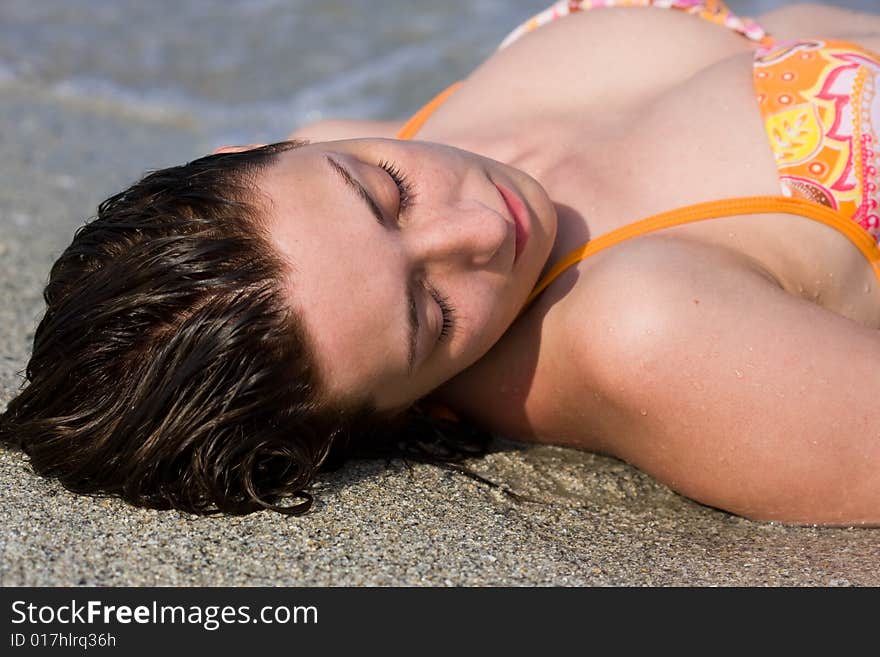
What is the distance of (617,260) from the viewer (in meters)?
2.28

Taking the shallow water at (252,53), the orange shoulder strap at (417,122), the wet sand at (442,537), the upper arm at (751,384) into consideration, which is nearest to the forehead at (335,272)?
the wet sand at (442,537)

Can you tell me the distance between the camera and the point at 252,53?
21.9 ft

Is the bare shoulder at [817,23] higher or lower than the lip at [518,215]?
higher

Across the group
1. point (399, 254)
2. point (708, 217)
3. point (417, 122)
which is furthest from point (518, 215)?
point (417, 122)

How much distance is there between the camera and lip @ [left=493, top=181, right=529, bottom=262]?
2242 mm

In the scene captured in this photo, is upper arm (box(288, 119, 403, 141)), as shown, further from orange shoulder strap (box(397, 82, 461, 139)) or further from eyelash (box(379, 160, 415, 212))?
eyelash (box(379, 160, 415, 212))

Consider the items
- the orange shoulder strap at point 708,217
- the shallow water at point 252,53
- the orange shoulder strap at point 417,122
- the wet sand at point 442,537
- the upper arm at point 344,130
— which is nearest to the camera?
the wet sand at point 442,537

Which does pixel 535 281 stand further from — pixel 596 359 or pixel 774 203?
pixel 774 203

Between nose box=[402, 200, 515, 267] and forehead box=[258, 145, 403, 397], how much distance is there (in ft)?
0.27

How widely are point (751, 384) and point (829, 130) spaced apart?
2.37 feet

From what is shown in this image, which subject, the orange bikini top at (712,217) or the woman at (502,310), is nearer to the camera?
the woman at (502,310)

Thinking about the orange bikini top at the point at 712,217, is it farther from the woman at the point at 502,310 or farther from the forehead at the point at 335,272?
the forehead at the point at 335,272

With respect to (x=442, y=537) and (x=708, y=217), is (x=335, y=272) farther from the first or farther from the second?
(x=708, y=217)

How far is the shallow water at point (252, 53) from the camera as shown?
610 centimetres
